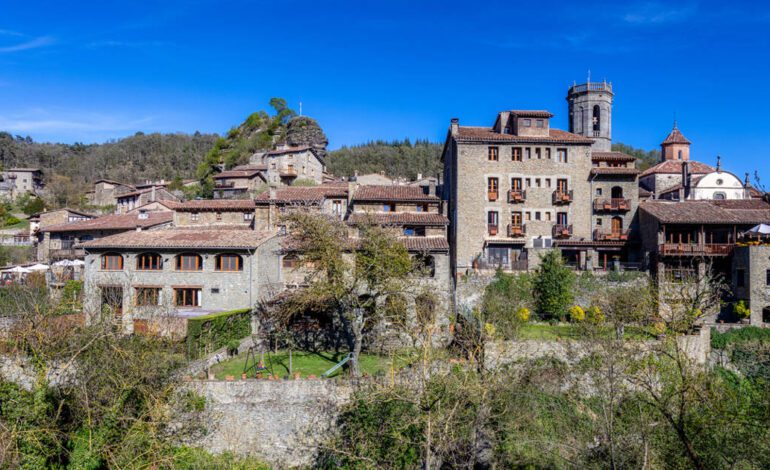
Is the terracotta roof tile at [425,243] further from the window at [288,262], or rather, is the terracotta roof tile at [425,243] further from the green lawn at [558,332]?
the window at [288,262]

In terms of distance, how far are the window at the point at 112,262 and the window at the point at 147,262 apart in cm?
125

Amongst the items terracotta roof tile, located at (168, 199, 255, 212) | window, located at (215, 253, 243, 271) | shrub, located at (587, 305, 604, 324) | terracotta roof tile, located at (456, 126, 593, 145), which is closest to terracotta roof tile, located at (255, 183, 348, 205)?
terracotta roof tile, located at (168, 199, 255, 212)

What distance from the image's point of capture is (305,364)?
24.6 meters

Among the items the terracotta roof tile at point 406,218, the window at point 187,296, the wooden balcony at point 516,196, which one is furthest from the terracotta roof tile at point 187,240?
the wooden balcony at point 516,196

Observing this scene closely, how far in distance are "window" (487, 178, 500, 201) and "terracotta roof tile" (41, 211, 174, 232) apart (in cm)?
2470

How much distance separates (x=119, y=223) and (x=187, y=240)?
14.9 meters

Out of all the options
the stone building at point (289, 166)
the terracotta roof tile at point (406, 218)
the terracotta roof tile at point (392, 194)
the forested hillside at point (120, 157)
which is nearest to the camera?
the terracotta roof tile at point (406, 218)

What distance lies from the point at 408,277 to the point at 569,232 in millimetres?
15951

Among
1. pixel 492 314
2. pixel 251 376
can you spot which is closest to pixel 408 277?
pixel 492 314

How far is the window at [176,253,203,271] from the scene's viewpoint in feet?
99.1

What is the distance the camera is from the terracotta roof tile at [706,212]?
108 ft

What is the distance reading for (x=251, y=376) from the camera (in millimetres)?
21859

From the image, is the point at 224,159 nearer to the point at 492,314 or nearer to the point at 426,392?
the point at 492,314

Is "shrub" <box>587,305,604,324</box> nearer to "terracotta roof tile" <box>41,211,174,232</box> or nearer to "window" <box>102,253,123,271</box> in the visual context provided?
"window" <box>102,253,123,271</box>
